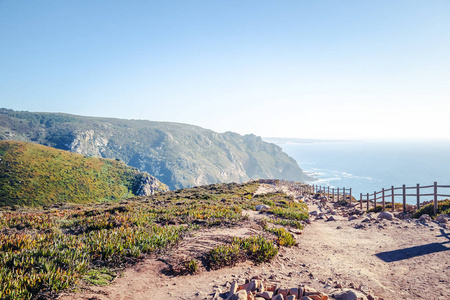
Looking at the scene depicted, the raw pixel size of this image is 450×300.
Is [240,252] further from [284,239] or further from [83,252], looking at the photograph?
[83,252]

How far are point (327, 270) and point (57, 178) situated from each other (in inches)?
3411

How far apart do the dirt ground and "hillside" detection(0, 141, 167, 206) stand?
70842mm

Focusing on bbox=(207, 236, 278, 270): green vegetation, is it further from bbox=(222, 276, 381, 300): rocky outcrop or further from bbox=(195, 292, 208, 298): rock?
bbox=(222, 276, 381, 300): rocky outcrop

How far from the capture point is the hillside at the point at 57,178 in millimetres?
61406

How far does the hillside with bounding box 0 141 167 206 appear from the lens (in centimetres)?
6141

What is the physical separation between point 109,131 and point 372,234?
219 meters

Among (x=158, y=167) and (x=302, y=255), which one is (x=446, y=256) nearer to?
(x=302, y=255)

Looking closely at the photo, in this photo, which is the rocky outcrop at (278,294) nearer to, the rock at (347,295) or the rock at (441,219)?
the rock at (347,295)

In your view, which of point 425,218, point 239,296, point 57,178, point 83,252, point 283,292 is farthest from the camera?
point 57,178

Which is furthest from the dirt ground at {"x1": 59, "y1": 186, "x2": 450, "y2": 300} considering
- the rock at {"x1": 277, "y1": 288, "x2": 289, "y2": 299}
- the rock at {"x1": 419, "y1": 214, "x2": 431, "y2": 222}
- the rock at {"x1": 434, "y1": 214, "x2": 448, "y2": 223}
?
the rock at {"x1": 419, "y1": 214, "x2": 431, "y2": 222}

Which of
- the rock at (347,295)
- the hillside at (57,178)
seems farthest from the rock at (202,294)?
the hillside at (57,178)

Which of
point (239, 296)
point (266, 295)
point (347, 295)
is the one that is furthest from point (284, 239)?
point (239, 296)

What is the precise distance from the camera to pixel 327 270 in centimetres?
643

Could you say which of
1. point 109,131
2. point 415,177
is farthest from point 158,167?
point 415,177
